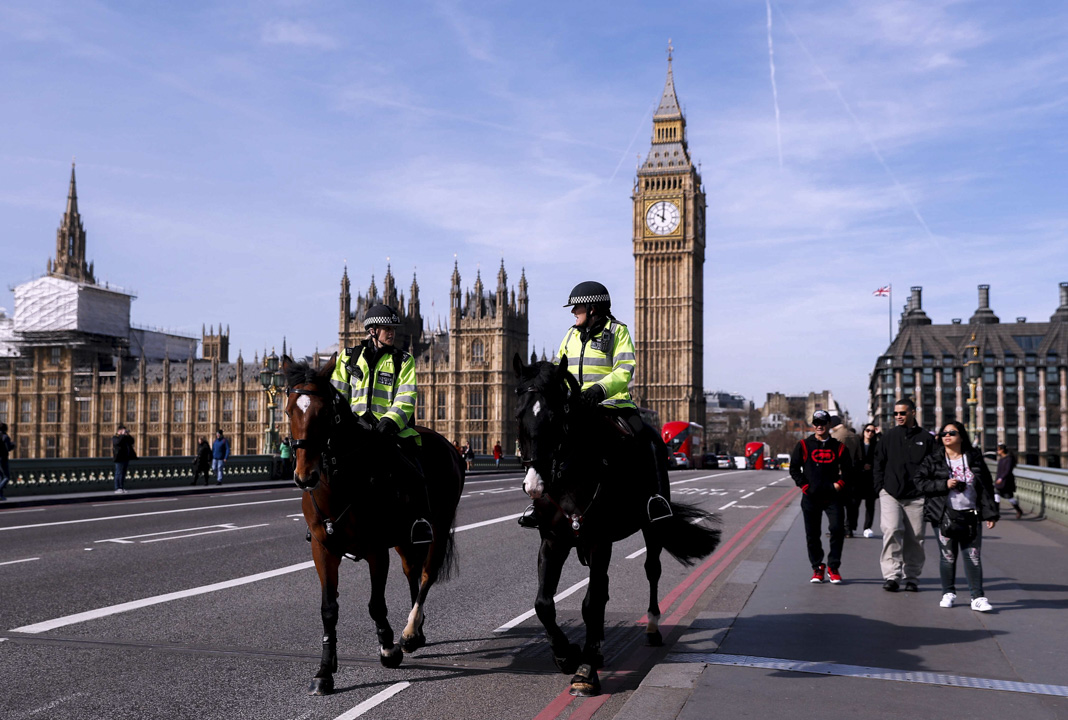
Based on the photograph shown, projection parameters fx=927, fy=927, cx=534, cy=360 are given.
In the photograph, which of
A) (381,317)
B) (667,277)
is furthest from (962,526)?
(667,277)

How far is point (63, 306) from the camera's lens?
95.0 metres

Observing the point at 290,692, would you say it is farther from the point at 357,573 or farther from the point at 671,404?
the point at 671,404

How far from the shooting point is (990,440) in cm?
12569

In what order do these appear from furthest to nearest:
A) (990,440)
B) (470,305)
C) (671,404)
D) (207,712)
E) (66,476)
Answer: (990,440) < (671,404) < (470,305) < (66,476) < (207,712)

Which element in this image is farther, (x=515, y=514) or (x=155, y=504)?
(x=155, y=504)

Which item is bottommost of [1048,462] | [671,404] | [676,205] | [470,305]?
[1048,462]

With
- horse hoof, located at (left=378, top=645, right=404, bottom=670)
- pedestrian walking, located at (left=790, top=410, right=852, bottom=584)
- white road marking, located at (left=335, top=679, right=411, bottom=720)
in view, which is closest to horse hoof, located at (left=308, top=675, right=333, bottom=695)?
white road marking, located at (left=335, top=679, right=411, bottom=720)

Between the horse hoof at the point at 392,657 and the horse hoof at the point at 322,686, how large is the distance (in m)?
0.64

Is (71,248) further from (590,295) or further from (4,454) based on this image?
(590,295)

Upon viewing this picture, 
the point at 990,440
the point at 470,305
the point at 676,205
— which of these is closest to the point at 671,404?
the point at 676,205

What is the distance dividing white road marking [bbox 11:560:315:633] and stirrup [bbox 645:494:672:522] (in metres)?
4.98

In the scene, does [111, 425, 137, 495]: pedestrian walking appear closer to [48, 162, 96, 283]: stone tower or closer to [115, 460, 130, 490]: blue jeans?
[115, 460, 130, 490]: blue jeans

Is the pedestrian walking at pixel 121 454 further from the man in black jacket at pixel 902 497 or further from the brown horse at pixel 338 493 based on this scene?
the brown horse at pixel 338 493

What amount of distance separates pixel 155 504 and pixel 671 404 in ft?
322
